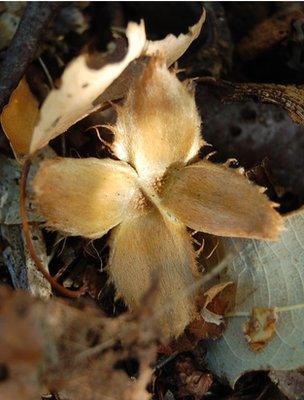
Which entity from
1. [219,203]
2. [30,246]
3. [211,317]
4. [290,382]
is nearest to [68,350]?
[30,246]

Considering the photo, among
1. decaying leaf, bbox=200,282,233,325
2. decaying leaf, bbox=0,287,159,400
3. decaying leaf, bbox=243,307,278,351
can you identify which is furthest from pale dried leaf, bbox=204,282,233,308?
decaying leaf, bbox=0,287,159,400

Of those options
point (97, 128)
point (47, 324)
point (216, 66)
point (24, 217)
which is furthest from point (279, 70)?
point (47, 324)

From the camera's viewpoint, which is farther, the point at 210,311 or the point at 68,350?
the point at 210,311

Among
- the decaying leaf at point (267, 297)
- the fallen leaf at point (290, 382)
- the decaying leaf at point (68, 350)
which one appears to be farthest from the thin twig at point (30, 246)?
the fallen leaf at point (290, 382)

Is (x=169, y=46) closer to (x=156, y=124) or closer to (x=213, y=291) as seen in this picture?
(x=156, y=124)

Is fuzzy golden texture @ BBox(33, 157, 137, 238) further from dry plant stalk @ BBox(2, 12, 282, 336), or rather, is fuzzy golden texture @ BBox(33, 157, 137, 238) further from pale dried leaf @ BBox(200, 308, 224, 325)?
pale dried leaf @ BBox(200, 308, 224, 325)

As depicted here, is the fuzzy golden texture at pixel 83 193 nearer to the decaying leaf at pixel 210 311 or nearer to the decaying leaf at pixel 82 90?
the decaying leaf at pixel 82 90
